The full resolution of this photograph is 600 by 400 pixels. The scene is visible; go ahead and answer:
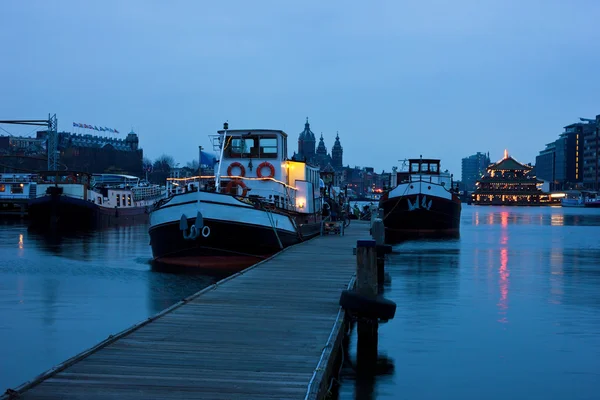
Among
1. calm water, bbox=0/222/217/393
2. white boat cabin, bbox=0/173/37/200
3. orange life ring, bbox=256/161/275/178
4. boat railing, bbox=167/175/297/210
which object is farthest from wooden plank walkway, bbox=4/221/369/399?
white boat cabin, bbox=0/173/37/200

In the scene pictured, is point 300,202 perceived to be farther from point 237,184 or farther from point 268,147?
point 237,184

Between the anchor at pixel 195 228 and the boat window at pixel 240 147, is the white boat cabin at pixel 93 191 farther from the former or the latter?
the anchor at pixel 195 228

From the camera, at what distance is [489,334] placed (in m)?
16.8

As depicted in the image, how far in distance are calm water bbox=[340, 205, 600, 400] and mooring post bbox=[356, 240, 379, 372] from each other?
47 centimetres

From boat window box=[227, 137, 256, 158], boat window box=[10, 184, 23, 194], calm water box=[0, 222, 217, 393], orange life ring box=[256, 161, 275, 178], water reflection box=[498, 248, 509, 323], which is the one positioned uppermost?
boat window box=[227, 137, 256, 158]

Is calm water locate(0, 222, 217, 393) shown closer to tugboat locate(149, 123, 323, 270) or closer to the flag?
tugboat locate(149, 123, 323, 270)

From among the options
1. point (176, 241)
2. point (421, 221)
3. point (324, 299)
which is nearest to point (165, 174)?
point (421, 221)

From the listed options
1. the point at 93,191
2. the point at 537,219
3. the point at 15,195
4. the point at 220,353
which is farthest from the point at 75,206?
the point at 537,219

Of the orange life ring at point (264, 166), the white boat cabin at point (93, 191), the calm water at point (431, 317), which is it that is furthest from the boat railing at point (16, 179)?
the orange life ring at point (264, 166)

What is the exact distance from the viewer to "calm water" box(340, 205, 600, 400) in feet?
41.3

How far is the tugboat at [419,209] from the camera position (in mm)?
55312

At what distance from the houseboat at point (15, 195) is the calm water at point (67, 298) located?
44.7 meters

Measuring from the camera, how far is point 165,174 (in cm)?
16662

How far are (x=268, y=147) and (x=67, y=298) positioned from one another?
50.6 feet
